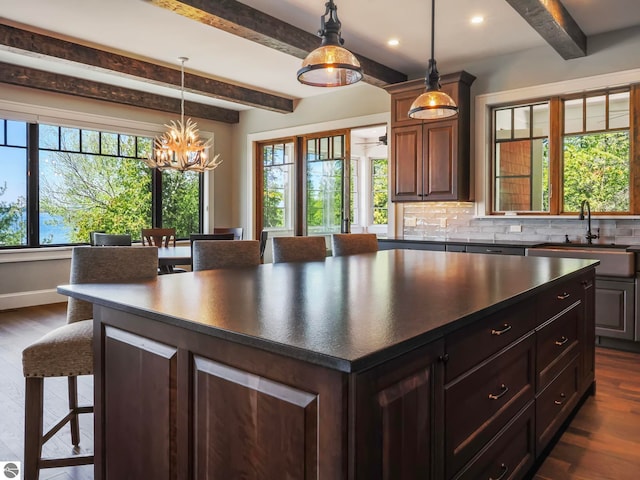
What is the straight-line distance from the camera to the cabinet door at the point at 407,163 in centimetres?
510

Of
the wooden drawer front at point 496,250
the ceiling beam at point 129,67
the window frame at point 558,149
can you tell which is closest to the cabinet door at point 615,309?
the wooden drawer front at point 496,250

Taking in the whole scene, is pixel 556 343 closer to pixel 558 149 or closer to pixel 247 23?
pixel 558 149

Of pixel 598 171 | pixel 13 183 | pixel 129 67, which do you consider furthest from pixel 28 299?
pixel 598 171

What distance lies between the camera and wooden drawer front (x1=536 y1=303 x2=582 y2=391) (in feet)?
6.72

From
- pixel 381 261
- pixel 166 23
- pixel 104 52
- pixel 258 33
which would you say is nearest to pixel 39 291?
pixel 104 52

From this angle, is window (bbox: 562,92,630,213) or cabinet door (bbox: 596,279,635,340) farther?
window (bbox: 562,92,630,213)

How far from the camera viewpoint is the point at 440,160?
16.1ft

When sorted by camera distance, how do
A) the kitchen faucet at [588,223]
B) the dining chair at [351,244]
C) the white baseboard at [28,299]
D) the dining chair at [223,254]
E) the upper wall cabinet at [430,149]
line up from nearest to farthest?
1. the dining chair at [223,254]
2. the dining chair at [351,244]
3. the kitchen faucet at [588,223]
4. the upper wall cabinet at [430,149]
5. the white baseboard at [28,299]

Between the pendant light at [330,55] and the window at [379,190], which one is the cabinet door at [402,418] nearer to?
the pendant light at [330,55]

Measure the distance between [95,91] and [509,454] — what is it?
234 inches

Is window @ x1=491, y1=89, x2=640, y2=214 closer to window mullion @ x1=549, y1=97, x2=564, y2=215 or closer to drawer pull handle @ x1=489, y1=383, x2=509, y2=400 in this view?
window mullion @ x1=549, y1=97, x2=564, y2=215

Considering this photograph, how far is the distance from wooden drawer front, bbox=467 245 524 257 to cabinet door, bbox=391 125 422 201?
86 centimetres

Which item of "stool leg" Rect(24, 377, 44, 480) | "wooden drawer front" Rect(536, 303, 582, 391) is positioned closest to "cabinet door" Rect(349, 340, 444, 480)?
"wooden drawer front" Rect(536, 303, 582, 391)

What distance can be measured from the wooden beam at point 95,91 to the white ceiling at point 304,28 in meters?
0.11
